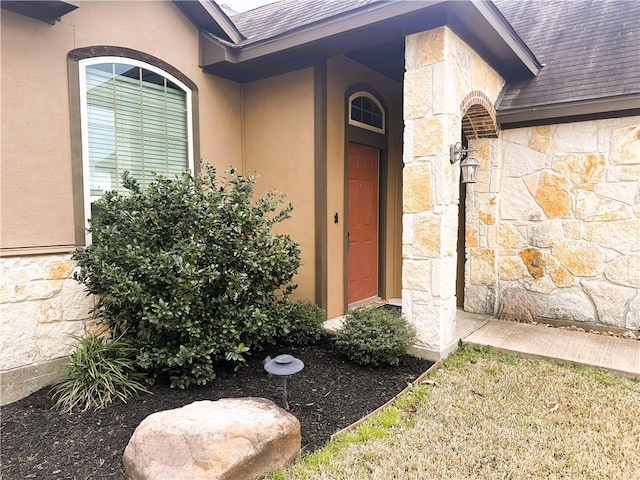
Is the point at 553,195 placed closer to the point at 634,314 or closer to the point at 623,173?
the point at 623,173

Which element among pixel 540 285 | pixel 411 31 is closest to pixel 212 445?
pixel 411 31

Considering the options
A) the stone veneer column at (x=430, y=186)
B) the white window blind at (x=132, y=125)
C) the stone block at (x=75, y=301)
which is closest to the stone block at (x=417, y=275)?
the stone veneer column at (x=430, y=186)

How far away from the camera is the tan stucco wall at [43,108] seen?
3.29 m

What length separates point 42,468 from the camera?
2.43 metres

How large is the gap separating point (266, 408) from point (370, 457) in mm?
710

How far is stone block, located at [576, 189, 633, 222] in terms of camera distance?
4.48 metres

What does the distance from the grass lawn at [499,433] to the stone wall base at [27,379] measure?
2.42 m

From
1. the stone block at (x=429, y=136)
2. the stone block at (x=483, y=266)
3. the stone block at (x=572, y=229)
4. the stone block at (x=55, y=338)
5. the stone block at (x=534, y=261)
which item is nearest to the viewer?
the stone block at (x=55, y=338)

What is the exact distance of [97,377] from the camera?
3.24 m

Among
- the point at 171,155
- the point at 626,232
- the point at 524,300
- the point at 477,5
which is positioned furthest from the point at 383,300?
the point at 477,5

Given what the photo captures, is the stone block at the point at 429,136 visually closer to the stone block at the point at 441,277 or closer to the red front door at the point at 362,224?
the stone block at the point at 441,277

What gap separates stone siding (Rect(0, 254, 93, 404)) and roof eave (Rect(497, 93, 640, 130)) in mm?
5047

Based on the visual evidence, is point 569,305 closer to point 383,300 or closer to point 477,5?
point 383,300

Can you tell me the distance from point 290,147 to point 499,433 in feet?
11.9
